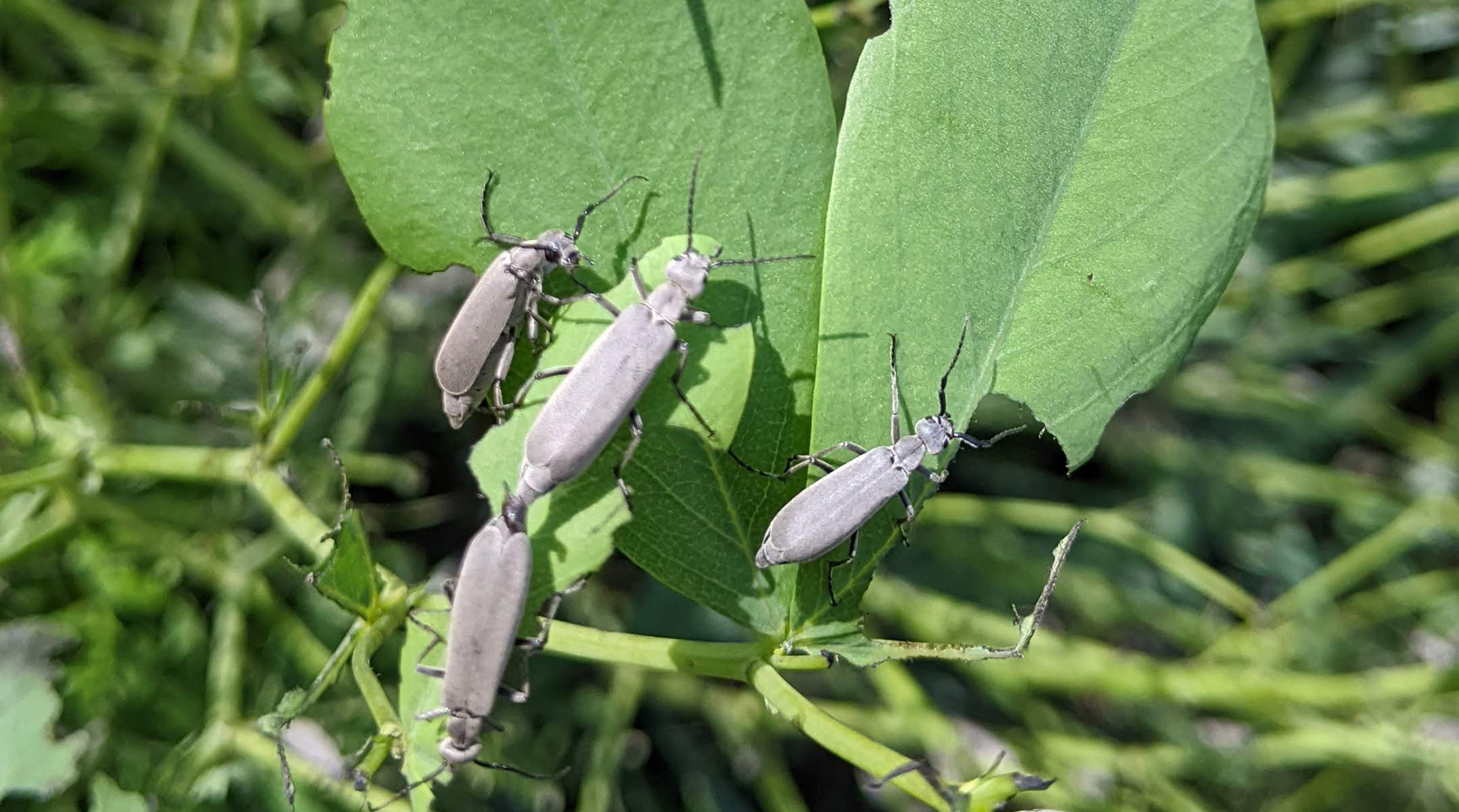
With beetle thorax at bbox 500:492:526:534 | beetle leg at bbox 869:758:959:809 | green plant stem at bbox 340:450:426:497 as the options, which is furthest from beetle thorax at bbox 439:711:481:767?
green plant stem at bbox 340:450:426:497

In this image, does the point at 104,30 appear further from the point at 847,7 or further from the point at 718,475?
the point at 718,475

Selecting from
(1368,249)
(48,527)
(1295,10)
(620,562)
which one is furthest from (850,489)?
(1368,249)

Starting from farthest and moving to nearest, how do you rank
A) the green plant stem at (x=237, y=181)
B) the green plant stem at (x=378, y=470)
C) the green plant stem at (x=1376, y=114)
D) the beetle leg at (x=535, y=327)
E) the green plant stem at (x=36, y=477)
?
the green plant stem at (x=1376, y=114) < the green plant stem at (x=237, y=181) < the green plant stem at (x=378, y=470) < the green plant stem at (x=36, y=477) < the beetle leg at (x=535, y=327)

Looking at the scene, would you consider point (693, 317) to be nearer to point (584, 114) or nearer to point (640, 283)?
point (640, 283)

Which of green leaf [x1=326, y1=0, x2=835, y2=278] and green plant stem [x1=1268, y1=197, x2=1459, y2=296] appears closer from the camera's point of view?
green leaf [x1=326, y1=0, x2=835, y2=278]

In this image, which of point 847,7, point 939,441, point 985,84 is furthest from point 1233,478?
point 985,84

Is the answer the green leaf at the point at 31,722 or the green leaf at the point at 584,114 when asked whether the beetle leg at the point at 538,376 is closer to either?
the green leaf at the point at 584,114

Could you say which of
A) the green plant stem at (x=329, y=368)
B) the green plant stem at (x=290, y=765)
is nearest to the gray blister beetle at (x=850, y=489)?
the green plant stem at (x=329, y=368)

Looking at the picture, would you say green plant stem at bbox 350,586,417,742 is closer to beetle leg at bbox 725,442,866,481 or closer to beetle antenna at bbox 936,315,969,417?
beetle leg at bbox 725,442,866,481
